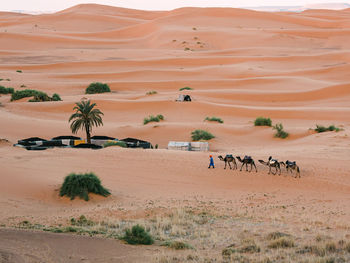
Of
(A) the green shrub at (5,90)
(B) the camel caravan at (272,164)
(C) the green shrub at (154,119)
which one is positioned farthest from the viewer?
(A) the green shrub at (5,90)

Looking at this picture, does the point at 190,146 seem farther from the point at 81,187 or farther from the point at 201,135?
the point at 81,187

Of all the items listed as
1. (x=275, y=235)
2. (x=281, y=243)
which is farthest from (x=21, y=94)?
(x=281, y=243)

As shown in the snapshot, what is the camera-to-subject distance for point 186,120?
33656 millimetres

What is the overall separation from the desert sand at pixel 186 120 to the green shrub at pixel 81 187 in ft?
0.95

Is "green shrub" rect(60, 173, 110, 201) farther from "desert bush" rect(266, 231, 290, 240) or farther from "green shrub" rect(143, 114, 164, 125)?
"green shrub" rect(143, 114, 164, 125)

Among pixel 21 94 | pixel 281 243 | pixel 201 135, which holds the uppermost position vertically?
pixel 21 94

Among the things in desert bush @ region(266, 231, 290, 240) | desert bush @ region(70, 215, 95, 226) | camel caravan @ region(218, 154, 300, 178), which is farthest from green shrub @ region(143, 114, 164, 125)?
desert bush @ region(266, 231, 290, 240)

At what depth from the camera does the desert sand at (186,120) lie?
1386 cm

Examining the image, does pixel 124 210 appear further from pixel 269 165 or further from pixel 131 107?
pixel 131 107

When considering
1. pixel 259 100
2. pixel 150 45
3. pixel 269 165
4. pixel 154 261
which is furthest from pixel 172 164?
pixel 150 45

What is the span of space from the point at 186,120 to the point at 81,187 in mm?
19817

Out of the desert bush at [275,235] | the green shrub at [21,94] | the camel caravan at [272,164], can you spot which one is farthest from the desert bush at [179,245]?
the green shrub at [21,94]

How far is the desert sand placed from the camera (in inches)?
546

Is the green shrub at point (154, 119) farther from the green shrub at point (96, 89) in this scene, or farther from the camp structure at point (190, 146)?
the green shrub at point (96, 89)
